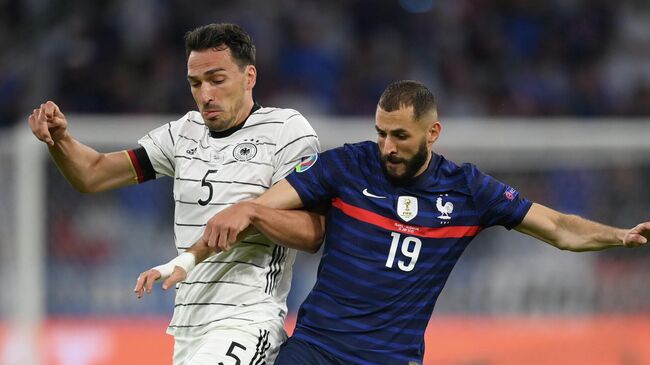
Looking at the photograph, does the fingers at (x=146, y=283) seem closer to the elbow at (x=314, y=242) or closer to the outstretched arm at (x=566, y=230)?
the elbow at (x=314, y=242)

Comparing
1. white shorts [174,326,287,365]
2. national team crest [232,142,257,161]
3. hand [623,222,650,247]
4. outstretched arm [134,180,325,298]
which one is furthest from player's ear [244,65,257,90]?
hand [623,222,650,247]

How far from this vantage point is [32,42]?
43.1 feet

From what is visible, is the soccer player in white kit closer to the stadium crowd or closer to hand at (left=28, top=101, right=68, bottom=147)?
hand at (left=28, top=101, right=68, bottom=147)

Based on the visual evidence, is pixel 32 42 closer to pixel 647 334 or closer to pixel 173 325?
pixel 647 334

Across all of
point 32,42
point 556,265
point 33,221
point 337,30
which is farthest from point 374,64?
point 33,221

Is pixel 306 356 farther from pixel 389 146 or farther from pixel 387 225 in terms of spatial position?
pixel 389 146

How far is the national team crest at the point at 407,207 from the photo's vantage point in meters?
4.42

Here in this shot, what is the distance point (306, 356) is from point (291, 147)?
844mm

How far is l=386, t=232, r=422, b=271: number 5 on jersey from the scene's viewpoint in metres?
4.39

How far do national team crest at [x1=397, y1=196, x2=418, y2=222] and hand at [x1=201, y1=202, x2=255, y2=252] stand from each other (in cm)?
58

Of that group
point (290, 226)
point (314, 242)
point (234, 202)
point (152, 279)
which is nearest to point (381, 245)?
point (314, 242)

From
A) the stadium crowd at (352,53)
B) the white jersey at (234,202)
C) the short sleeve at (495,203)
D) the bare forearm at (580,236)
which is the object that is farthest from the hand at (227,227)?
the stadium crowd at (352,53)

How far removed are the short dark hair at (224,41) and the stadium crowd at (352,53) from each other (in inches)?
276

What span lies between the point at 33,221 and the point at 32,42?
5.30 m
